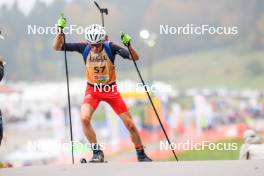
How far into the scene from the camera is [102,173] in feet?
28.2

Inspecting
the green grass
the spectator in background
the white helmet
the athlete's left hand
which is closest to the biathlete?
the white helmet

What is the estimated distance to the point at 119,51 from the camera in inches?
389

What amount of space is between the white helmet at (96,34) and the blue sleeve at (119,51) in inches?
6.3

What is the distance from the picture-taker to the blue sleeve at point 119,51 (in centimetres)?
982

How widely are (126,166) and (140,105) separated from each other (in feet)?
98.2

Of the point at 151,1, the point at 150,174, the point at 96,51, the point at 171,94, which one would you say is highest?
the point at 151,1

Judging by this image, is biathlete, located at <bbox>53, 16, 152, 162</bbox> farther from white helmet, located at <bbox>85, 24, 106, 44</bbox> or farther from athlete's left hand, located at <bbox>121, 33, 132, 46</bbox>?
athlete's left hand, located at <bbox>121, 33, 132, 46</bbox>

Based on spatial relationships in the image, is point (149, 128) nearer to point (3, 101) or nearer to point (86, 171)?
point (3, 101)

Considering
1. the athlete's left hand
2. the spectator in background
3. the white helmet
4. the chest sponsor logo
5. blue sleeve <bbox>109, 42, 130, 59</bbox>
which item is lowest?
the spectator in background

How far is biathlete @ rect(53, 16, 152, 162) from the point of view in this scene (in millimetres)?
9878

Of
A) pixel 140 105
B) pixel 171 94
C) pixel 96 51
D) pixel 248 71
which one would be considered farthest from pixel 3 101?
pixel 96 51

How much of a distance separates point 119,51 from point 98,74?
15.4 inches

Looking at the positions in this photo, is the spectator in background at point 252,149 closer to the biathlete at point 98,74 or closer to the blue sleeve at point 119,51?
the biathlete at point 98,74

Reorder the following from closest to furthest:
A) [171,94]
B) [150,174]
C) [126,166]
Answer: [150,174]
[126,166]
[171,94]
